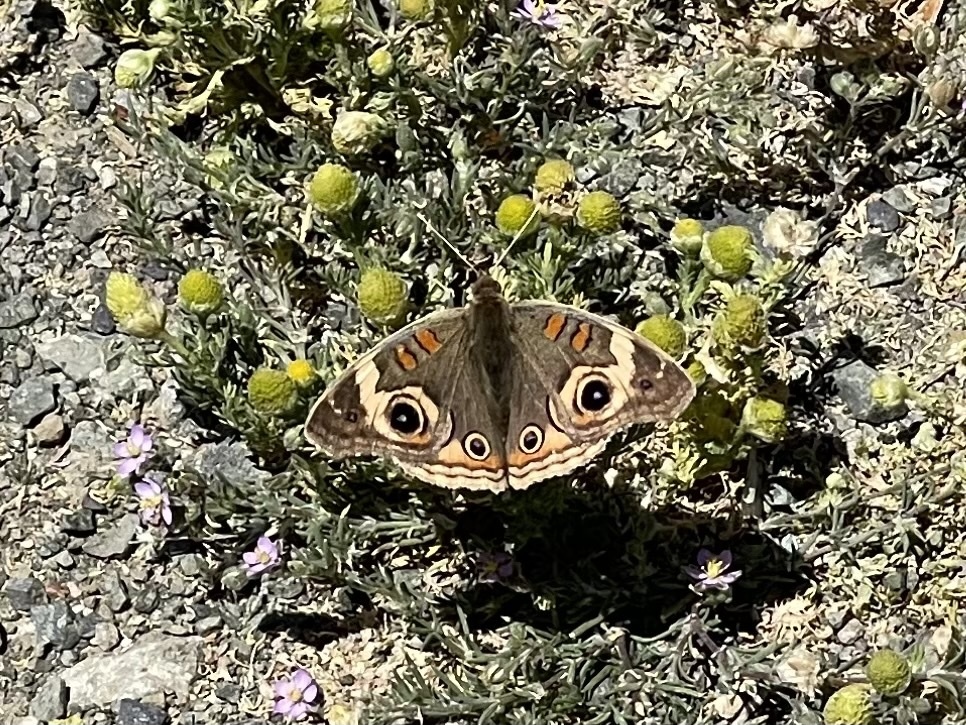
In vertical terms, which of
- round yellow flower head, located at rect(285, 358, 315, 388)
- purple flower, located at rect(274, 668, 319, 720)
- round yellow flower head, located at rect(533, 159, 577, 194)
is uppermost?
round yellow flower head, located at rect(533, 159, 577, 194)

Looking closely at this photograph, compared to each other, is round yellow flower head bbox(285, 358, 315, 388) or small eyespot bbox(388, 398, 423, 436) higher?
small eyespot bbox(388, 398, 423, 436)

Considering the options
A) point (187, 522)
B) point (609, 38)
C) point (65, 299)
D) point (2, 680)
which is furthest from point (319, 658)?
point (609, 38)

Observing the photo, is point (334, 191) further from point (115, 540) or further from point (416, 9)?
point (115, 540)

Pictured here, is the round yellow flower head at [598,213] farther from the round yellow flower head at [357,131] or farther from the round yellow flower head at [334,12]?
the round yellow flower head at [334,12]

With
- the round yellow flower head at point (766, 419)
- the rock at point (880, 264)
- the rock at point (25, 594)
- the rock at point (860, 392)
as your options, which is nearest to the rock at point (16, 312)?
the rock at point (25, 594)

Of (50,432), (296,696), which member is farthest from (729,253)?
(50,432)

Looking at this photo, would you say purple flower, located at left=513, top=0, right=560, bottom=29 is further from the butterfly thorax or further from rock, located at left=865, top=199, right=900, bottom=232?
the butterfly thorax

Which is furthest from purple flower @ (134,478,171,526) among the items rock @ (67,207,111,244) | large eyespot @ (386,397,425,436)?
rock @ (67,207,111,244)
